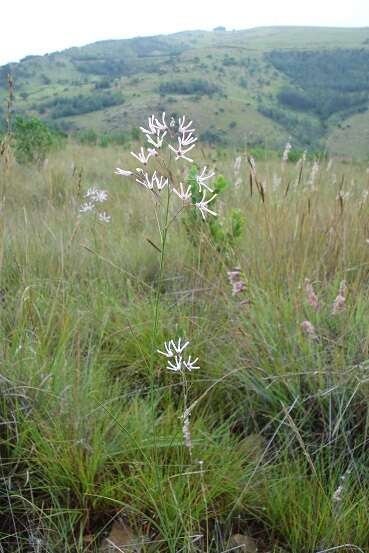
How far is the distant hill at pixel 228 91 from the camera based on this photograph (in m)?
52.6

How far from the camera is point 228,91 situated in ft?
233

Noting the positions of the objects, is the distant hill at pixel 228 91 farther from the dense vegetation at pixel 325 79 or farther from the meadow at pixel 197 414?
the meadow at pixel 197 414

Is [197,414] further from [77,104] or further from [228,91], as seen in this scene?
[228,91]

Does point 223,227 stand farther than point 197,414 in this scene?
Yes

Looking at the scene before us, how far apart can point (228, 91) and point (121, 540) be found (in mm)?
74475

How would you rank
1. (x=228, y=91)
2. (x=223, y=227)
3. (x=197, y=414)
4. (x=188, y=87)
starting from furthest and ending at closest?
(x=228, y=91) → (x=188, y=87) → (x=223, y=227) → (x=197, y=414)

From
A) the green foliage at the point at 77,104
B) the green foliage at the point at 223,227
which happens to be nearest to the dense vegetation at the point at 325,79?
the green foliage at the point at 77,104

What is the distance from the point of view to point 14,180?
5.57 m

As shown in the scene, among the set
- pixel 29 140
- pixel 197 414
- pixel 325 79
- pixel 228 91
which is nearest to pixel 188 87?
pixel 228 91

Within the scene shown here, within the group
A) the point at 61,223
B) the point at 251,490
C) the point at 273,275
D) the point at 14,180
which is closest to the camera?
the point at 251,490

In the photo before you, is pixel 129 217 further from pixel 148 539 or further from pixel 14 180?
pixel 148 539

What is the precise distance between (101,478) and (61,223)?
2360 millimetres

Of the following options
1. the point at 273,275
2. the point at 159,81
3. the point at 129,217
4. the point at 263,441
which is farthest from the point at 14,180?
the point at 159,81

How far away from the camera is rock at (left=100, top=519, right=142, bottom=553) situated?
1278 millimetres
